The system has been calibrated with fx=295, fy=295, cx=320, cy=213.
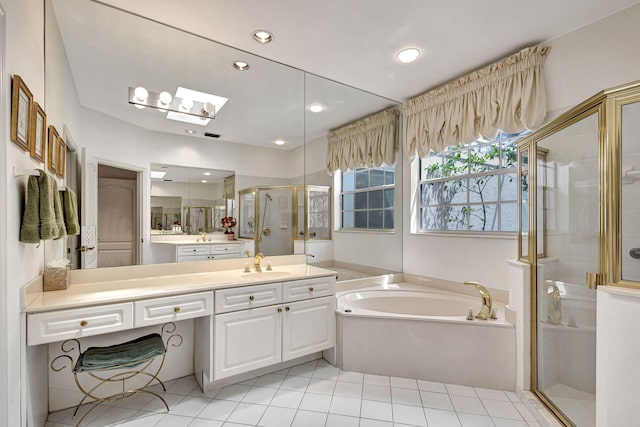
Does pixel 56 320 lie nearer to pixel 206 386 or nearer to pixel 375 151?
pixel 206 386

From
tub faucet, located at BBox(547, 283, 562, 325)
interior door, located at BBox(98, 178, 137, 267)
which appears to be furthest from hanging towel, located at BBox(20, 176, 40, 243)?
tub faucet, located at BBox(547, 283, 562, 325)

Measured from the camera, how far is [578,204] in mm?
1633

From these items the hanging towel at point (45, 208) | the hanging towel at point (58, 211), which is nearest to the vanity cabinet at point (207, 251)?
the hanging towel at point (58, 211)

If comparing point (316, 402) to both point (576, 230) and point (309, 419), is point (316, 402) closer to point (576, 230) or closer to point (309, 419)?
point (309, 419)

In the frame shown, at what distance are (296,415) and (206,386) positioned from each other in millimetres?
682

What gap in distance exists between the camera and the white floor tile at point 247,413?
1.76 meters

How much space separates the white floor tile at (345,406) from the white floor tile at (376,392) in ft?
0.33

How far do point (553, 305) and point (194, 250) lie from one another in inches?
98.9

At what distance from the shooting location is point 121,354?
1729 millimetres

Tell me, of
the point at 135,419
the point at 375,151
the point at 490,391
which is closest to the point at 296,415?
the point at 135,419

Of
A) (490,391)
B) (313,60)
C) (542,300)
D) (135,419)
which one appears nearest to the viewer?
(135,419)

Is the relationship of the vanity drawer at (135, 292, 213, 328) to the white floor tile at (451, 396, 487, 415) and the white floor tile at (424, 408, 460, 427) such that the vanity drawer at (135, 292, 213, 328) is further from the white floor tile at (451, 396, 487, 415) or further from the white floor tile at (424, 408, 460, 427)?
the white floor tile at (451, 396, 487, 415)

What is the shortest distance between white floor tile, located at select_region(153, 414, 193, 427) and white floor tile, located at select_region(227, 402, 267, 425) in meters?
0.25

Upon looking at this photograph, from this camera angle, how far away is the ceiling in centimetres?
183
